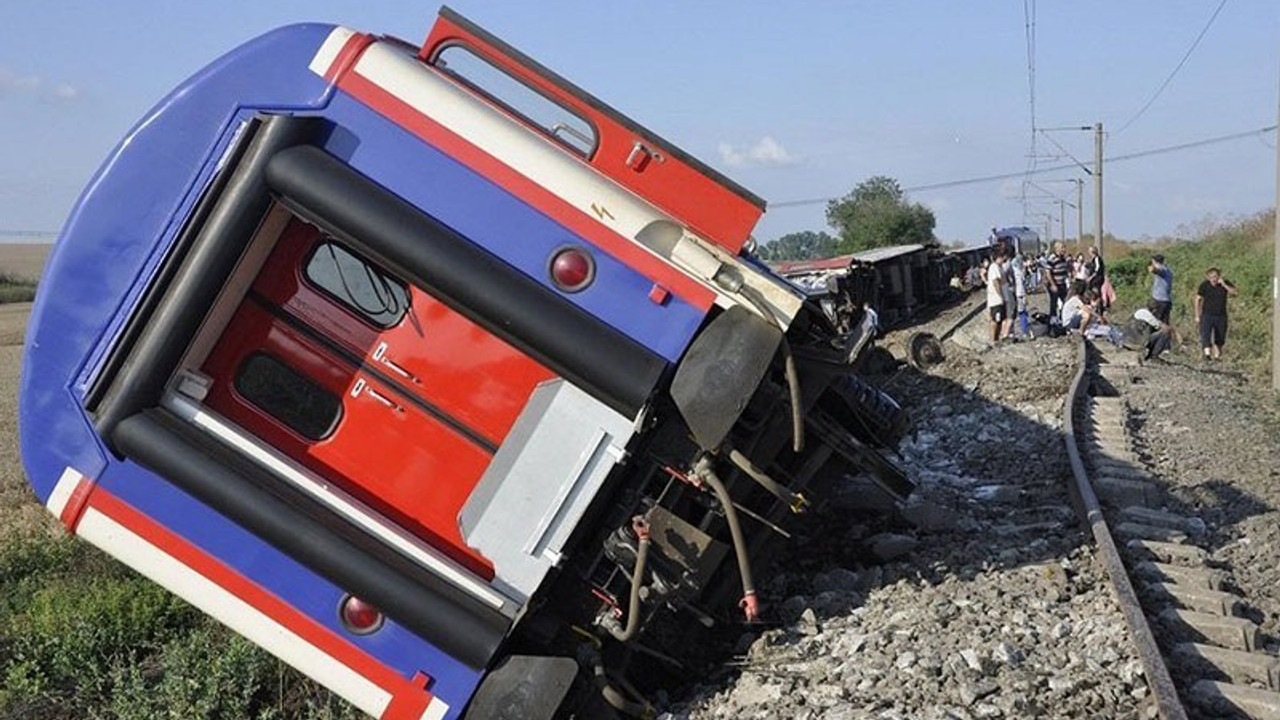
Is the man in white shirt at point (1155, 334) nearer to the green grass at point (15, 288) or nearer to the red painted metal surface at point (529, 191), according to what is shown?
the red painted metal surface at point (529, 191)

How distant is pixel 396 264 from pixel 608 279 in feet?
2.71

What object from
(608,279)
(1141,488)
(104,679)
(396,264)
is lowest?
(104,679)

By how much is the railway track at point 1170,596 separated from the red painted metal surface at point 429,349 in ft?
8.64

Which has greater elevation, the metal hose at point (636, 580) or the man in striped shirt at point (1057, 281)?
the man in striped shirt at point (1057, 281)

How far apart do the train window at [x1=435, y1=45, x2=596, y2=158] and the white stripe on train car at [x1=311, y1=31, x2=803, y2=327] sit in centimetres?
29

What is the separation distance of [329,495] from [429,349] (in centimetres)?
72


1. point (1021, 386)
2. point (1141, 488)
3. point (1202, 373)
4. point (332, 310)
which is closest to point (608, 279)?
point (332, 310)

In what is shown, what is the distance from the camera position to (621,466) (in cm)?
502

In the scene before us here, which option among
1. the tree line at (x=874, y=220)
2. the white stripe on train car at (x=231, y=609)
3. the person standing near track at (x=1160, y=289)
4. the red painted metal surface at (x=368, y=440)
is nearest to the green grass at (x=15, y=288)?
the tree line at (x=874, y=220)

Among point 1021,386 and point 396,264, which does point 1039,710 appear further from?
point 1021,386

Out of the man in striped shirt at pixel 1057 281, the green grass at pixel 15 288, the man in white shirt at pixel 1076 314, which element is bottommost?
the green grass at pixel 15 288

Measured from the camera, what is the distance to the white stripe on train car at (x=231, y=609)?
507cm

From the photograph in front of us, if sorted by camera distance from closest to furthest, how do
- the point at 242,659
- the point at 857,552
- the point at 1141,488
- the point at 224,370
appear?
the point at 224,370, the point at 242,659, the point at 857,552, the point at 1141,488

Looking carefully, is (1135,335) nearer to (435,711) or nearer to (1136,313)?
Result: (1136,313)
